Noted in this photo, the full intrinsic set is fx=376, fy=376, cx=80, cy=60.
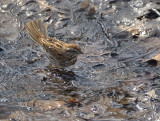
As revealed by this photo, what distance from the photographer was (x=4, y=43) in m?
7.01

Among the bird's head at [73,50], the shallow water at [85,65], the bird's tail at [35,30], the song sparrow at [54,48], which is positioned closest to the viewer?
the shallow water at [85,65]

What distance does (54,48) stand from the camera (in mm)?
6789

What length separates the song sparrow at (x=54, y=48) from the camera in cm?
651

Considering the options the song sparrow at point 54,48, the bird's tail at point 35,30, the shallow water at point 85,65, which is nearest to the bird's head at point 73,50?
the song sparrow at point 54,48

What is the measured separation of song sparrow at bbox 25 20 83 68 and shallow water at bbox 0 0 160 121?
0.50 ft

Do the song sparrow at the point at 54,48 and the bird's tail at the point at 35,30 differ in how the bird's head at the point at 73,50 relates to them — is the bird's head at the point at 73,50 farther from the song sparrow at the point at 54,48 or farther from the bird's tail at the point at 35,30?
the bird's tail at the point at 35,30

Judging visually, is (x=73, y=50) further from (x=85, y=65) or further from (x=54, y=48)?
(x=54, y=48)

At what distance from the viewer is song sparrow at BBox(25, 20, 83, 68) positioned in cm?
651

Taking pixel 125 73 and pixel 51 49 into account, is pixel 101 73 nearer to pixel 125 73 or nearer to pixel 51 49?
pixel 125 73

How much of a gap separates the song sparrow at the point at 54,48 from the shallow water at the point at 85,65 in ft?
0.50

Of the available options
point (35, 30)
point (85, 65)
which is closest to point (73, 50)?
point (85, 65)

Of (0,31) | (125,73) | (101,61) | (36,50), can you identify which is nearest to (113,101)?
(125,73)

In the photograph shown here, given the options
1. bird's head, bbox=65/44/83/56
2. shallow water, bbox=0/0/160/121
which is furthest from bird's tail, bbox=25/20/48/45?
bird's head, bbox=65/44/83/56

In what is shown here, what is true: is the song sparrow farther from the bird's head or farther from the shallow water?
the shallow water
